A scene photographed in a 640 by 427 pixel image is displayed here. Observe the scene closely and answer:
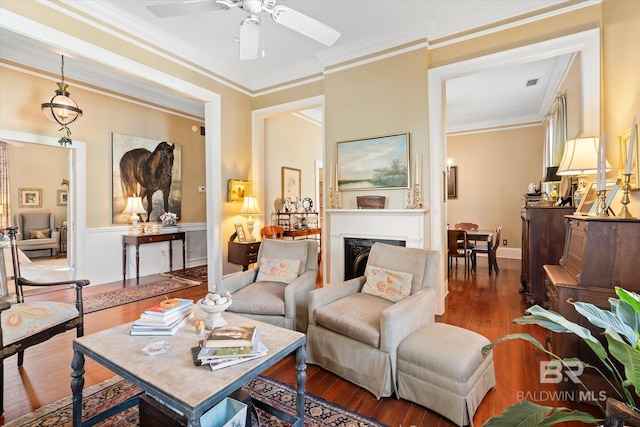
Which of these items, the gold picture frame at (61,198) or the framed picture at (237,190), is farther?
the gold picture frame at (61,198)

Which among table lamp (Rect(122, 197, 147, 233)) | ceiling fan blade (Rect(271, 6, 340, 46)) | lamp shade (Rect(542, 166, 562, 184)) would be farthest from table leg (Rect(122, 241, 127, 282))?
lamp shade (Rect(542, 166, 562, 184))

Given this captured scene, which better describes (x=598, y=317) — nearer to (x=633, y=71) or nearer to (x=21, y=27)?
(x=633, y=71)

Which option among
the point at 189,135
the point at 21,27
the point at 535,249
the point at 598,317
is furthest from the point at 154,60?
the point at 535,249

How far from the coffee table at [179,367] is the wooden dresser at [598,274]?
1.66 m

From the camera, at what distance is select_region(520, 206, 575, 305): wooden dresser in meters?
3.32

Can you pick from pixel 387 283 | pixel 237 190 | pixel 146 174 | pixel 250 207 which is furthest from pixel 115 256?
pixel 387 283

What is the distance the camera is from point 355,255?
12.9ft

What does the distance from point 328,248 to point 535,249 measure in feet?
8.03

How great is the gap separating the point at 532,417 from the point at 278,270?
2407mm

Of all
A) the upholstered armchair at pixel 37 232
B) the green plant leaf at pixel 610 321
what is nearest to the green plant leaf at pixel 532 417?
the green plant leaf at pixel 610 321

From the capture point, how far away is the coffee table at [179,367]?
1.17m

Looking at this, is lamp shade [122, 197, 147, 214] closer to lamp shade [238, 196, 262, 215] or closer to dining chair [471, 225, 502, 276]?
lamp shade [238, 196, 262, 215]

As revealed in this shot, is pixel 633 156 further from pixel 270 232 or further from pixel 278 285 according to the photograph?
pixel 270 232

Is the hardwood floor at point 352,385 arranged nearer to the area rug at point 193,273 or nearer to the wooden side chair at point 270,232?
the area rug at point 193,273
